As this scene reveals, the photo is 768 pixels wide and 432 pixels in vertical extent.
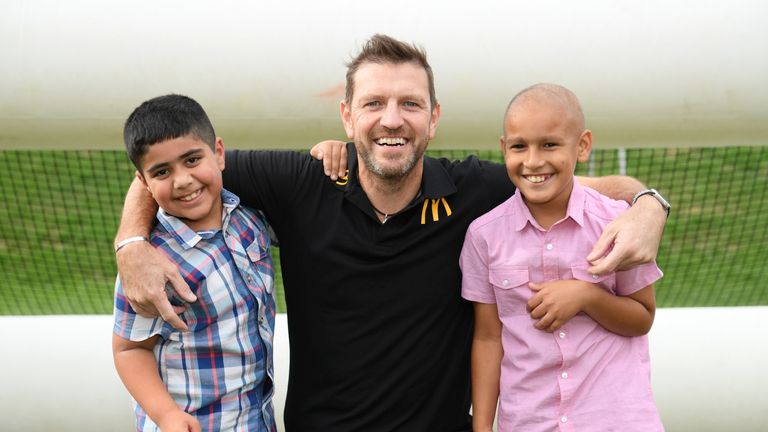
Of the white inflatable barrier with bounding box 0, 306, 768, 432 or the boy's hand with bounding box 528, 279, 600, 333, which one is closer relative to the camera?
the boy's hand with bounding box 528, 279, 600, 333

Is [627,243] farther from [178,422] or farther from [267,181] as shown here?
[178,422]

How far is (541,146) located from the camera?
1.87 m

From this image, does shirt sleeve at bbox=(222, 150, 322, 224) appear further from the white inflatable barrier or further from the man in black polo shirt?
the white inflatable barrier


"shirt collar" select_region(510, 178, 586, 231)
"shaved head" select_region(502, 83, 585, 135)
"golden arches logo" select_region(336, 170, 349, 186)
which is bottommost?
"shirt collar" select_region(510, 178, 586, 231)

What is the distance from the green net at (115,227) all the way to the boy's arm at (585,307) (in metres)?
2.46

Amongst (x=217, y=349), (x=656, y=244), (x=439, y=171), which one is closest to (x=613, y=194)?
(x=656, y=244)

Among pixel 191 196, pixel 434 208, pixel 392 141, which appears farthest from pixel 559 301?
pixel 191 196

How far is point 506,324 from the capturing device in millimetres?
1942

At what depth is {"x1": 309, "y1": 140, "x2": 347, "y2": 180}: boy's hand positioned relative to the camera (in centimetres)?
211

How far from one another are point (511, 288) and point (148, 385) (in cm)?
73

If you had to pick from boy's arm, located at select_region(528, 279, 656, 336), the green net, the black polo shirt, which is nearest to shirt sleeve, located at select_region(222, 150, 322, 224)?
the black polo shirt

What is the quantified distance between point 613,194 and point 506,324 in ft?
1.33

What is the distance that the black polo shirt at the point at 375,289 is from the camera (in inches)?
80.4

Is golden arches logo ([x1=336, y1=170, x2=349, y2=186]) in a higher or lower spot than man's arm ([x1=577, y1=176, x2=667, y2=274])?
higher
